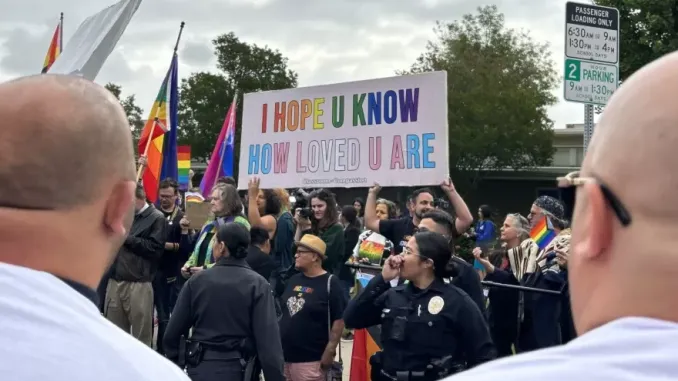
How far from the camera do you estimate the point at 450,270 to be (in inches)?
194

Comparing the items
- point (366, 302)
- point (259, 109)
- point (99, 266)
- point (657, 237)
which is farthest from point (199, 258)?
point (657, 237)

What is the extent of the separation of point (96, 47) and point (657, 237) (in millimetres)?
4148

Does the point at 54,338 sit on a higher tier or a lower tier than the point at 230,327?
higher

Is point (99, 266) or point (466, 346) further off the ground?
point (99, 266)

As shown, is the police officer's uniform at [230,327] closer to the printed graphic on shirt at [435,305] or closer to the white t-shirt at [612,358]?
the printed graphic on shirt at [435,305]

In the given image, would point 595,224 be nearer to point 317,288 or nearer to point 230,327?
point 230,327

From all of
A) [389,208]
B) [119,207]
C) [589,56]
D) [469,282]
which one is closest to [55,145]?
[119,207]

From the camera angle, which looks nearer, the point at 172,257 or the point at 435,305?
the point at 435,305

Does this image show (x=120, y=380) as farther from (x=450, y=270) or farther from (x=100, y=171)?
(x=450, y=270)

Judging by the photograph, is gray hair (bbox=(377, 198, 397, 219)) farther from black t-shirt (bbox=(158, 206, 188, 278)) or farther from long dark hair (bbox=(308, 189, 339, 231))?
black t-shirt (bbox=(158, 206, 188, 278))

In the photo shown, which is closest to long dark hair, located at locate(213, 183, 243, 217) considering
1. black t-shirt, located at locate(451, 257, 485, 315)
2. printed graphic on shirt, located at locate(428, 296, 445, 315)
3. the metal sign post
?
black t-shirt, located at locate(451, 257, 485, 315)

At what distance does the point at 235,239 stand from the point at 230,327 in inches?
23.0

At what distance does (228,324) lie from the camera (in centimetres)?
525

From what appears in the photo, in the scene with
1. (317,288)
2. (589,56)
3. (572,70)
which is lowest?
(317,288)
